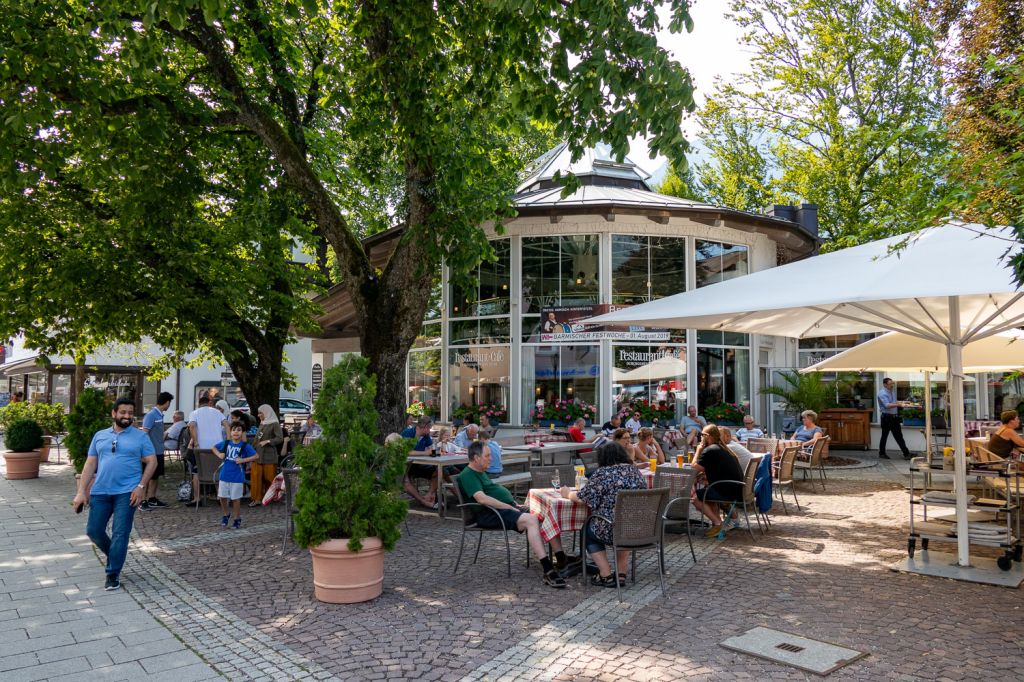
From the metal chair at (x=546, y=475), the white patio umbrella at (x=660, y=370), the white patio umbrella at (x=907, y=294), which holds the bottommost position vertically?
the metal chair at (x=546, y=475)

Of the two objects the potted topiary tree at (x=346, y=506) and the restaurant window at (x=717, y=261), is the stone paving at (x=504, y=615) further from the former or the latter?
the restaurant window at (x=717, y=261)

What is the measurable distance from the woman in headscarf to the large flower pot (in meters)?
5.63

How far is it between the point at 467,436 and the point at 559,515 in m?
4.82

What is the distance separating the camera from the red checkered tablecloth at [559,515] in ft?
22.0

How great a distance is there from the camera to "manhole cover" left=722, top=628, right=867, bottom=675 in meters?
4.55

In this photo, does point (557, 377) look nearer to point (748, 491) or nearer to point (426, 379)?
point (426, 379)

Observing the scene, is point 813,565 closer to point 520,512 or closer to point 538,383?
point 520,512

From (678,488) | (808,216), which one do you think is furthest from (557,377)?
(808,216)

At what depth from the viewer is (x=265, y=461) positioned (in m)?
11.5

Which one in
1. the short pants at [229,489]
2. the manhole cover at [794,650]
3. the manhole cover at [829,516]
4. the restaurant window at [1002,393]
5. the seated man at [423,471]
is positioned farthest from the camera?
the restaurant window at [1002,393]

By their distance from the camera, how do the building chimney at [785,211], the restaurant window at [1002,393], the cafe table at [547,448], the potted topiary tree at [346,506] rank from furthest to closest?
the building chimney at [785,211], the restaurant window at [1002,393], the cafe table at [547,448], the potted topiary tree at [346,506]

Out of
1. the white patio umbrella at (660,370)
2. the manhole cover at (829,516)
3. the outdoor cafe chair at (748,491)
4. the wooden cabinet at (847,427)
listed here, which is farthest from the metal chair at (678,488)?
the wooden cabinet at (847,427)

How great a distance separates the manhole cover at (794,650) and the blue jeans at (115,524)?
206 inches

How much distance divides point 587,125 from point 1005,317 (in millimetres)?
5351
